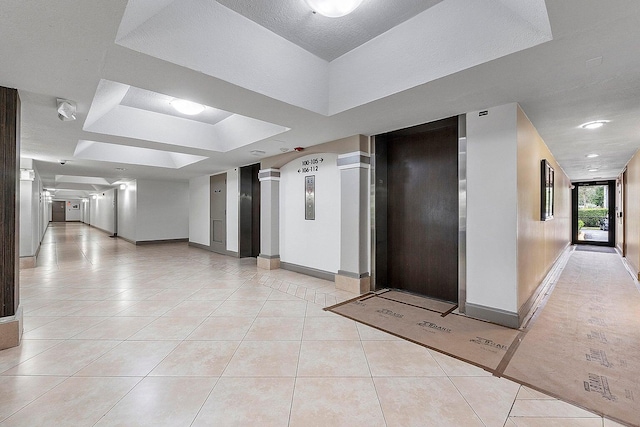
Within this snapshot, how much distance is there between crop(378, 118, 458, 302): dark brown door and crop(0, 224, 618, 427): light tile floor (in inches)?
62.9

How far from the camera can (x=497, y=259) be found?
10.8ft

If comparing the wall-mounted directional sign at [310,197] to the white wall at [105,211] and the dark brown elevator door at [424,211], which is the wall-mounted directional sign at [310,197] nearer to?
the dark brown elevator door at [424,211]

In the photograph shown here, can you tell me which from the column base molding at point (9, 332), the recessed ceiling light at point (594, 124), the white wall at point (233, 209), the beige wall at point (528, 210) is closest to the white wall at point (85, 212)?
the white wall at point (233, 209)

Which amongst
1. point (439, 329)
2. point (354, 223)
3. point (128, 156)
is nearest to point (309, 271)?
point (354, 223)

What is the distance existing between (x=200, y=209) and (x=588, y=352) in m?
10.2

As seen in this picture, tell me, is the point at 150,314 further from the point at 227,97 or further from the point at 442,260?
the point at 442,260

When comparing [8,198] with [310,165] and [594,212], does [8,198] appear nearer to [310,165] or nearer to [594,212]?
[310,165]

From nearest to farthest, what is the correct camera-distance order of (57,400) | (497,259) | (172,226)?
(57,400) → (497,259) → (172,226)

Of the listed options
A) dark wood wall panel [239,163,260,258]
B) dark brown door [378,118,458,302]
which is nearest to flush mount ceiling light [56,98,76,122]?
dark brown door [378,118,458,302]

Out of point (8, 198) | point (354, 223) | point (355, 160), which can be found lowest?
point (354, 223)

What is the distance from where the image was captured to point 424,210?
4.45 m

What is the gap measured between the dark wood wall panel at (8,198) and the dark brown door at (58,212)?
32213 millimetres

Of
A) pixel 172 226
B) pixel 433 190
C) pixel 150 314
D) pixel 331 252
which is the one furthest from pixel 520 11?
pixel 172 226

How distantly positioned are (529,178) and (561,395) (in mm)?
2624
